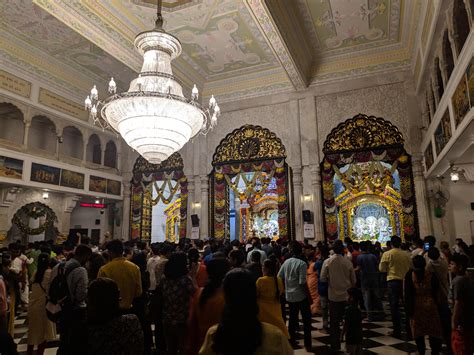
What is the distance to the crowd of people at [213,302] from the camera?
1.57m

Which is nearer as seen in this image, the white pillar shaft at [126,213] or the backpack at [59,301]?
the backpack at [59,301]

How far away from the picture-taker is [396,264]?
16.9ft

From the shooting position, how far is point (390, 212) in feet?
55.3

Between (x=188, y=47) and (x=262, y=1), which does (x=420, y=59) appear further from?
(x=188, y=47)

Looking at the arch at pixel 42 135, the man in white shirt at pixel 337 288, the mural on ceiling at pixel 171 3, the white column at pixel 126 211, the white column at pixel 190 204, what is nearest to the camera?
the man in white shirt at pixel 337 288

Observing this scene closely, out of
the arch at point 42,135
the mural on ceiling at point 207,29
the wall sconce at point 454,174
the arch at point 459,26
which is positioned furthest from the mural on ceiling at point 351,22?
the arch at point 42,135

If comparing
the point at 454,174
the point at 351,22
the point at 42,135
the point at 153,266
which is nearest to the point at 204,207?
the point at 42,135

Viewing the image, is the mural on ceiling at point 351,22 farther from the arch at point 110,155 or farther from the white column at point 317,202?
the arch at point 110,155

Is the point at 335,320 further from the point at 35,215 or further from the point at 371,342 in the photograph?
the point at 35,215

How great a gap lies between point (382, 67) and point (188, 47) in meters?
5.71

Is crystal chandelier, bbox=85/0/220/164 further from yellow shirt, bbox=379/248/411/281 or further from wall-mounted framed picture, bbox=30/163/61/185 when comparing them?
wall-mounted framed picture, bbox=30/163/61/185

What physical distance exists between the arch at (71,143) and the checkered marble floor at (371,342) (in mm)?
8877

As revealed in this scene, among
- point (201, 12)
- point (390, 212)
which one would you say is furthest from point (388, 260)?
point (390, 212)

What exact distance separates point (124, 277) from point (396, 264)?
3.86 m
